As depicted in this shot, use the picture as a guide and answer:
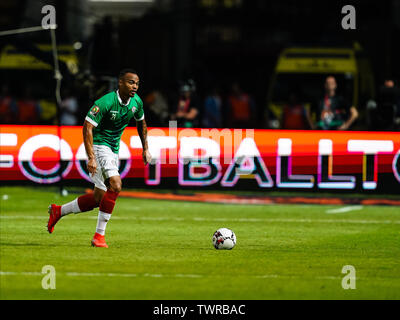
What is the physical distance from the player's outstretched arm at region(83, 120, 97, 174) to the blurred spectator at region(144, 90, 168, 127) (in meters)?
10.8

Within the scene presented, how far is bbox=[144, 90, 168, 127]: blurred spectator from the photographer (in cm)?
2270

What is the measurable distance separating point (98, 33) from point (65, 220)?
14.6 meters

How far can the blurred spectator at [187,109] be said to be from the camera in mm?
21625

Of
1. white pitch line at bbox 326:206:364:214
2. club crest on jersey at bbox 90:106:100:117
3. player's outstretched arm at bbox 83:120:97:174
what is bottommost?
white pitch line at bbox 326:206:364:214

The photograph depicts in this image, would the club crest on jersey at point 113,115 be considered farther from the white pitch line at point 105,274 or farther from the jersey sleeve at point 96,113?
the white pitch line at point 105,274

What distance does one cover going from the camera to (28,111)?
24875mm

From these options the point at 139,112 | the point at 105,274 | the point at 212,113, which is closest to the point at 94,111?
the point at 139,112

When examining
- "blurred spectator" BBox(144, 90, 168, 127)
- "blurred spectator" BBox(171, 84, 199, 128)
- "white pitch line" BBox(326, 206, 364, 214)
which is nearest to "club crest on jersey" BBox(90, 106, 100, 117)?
"white pitch line" BBox(326, 206, 364, 214)

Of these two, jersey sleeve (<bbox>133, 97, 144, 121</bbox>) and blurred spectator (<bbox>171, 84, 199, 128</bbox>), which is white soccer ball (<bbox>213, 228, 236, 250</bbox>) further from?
blurred spectator (<bbox>171, 84, 199, 128</bbox>)

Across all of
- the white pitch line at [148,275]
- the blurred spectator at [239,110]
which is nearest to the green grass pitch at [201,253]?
the white pitch line at [148,275]

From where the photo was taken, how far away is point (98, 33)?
29.0 m

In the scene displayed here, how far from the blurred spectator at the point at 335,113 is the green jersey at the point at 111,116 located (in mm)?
7911
